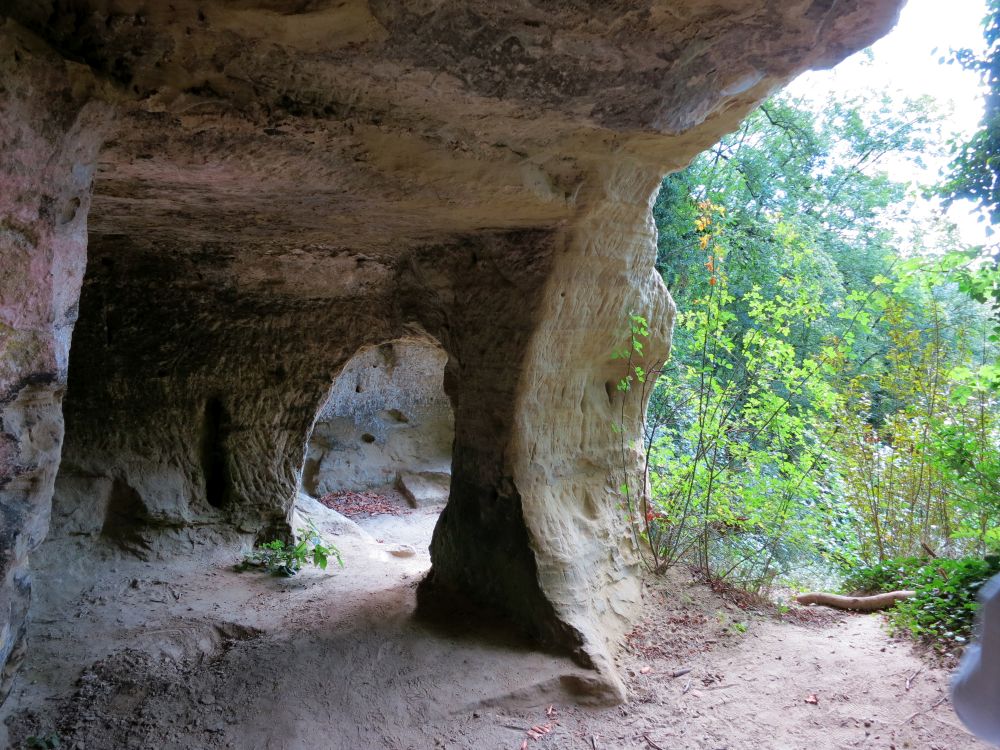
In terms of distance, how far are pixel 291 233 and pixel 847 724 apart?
421 centimetres

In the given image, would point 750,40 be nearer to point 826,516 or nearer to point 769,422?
point 769,422

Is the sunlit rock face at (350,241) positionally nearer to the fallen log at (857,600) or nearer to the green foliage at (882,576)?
the fallen log at (857,600)

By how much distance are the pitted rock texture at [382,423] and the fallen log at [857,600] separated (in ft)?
17.9

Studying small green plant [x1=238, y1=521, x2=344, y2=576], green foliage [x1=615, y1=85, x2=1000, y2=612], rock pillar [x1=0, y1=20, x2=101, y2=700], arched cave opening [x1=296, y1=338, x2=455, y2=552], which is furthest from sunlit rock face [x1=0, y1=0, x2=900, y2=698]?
arched cave opening [x1=296, y1=338, x2=455, y2=552]

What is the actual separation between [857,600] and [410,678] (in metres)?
3.17

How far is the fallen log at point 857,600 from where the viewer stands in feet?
15.0

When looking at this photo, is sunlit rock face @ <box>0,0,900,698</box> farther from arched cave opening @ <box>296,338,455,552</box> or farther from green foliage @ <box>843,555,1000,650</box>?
arched cave opening @ <box>296,338,455,552</box>

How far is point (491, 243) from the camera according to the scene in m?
4.16

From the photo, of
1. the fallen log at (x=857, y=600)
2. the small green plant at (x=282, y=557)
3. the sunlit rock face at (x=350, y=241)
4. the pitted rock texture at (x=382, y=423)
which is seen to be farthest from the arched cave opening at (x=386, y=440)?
the fallen log at (x=857, y=600)

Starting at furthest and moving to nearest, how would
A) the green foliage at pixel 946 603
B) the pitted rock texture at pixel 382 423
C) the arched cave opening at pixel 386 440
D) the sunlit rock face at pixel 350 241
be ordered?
the pitted rock texture at pixel 382 423 < the arched cave opening at pixel 386 440 < the green foliage at pixel 946 603 < the sunlit rock face at pixel 350 241

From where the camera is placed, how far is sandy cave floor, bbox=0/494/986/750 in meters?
3.26

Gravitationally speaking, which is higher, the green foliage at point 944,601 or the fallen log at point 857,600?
the green foliage at point 944,601

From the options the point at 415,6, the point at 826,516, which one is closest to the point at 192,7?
the point at 415,6

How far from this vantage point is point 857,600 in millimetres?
4758
